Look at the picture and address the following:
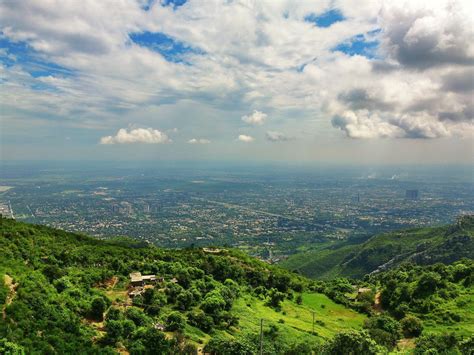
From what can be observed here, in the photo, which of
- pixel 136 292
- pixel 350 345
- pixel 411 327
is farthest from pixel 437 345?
pixel 136 292

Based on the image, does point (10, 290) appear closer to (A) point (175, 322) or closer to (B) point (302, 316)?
(A) point (175, 322)

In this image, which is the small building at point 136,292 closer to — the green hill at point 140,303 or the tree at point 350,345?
the green hill at point 140,303

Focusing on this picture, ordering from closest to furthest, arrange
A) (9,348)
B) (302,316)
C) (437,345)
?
(9,348) < (437,345) < (302,316)

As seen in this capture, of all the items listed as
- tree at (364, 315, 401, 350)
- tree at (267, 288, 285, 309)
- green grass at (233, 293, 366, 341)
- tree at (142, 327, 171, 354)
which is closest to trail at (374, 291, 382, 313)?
green grass at (233, 293, 366, 341)

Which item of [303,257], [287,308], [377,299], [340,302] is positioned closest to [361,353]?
[287,308]

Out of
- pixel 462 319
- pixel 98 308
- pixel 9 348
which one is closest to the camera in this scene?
pixel 9 348
